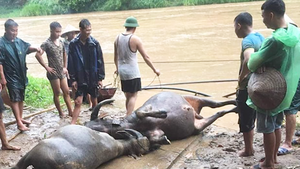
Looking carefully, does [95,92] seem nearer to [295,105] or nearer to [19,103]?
[19,103]

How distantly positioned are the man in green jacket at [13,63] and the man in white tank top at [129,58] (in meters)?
1.46

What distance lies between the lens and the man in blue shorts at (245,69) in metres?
3.93

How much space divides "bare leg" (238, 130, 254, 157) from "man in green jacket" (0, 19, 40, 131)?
10.9ft

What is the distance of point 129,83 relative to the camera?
18.8 feet

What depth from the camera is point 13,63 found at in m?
5.28

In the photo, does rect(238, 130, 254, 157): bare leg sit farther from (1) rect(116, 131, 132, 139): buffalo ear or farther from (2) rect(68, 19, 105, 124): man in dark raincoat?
(2) rect(68, 19, 105, 124): man in dark raincoat

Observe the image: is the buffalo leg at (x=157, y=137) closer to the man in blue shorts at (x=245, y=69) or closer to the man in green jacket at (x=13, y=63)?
the man in blue shorts at (x=245, y=69)

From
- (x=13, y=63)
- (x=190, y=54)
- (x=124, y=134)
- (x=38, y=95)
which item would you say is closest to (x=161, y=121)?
(x=124, y=134)

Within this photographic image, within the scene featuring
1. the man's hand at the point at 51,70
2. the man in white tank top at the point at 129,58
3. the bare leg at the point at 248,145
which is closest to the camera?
the bare leg at the point at 248,145

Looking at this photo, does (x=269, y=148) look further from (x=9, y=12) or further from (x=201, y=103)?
(x=9, y=12)

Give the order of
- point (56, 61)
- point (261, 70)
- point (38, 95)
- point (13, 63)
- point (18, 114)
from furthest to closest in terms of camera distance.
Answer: point (38, 95), point (56, 61), point (18, 114), point (13, 63), point (261, 70)

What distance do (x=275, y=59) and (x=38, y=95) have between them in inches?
222

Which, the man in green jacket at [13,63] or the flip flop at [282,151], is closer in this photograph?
the flip flop at [282,151]

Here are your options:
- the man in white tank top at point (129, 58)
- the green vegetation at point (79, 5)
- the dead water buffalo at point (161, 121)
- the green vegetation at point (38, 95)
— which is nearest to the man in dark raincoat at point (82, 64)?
the man in white tank top at point (129, 58)
